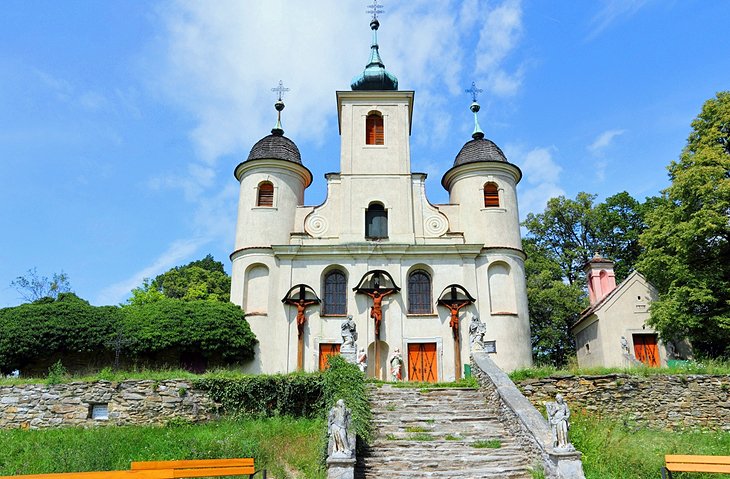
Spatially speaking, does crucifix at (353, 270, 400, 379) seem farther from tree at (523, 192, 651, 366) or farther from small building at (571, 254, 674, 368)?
tree at (523, 192, 651, 366)

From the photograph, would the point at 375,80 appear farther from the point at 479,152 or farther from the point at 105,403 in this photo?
the point at 105,403

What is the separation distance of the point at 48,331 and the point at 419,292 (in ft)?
44.9

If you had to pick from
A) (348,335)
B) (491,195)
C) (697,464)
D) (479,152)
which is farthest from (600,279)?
(697,464)

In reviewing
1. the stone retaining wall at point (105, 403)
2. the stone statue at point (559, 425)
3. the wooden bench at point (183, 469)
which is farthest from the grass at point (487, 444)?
the stone retaining wall at point (105, 403)

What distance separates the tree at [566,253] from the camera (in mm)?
31531

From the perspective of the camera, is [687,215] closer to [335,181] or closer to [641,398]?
[641,398]

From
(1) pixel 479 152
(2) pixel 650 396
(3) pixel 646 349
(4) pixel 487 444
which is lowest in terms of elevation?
(4) pixel 487 444

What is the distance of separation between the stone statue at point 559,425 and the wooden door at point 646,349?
53.4 feet

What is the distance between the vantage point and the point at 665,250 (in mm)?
20703

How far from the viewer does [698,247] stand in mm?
19797

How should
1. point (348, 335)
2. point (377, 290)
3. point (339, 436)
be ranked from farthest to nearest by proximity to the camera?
point (377, 290) < point (348, 335) < point (339, 436)

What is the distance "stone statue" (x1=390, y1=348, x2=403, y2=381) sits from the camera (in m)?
20.4

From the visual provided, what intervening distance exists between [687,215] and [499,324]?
792 cm

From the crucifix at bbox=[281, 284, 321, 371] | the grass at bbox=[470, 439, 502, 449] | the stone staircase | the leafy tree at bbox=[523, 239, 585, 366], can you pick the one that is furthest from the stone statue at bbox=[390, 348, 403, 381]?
the leafy tree at bbox=[523, 239, 585, 366]
